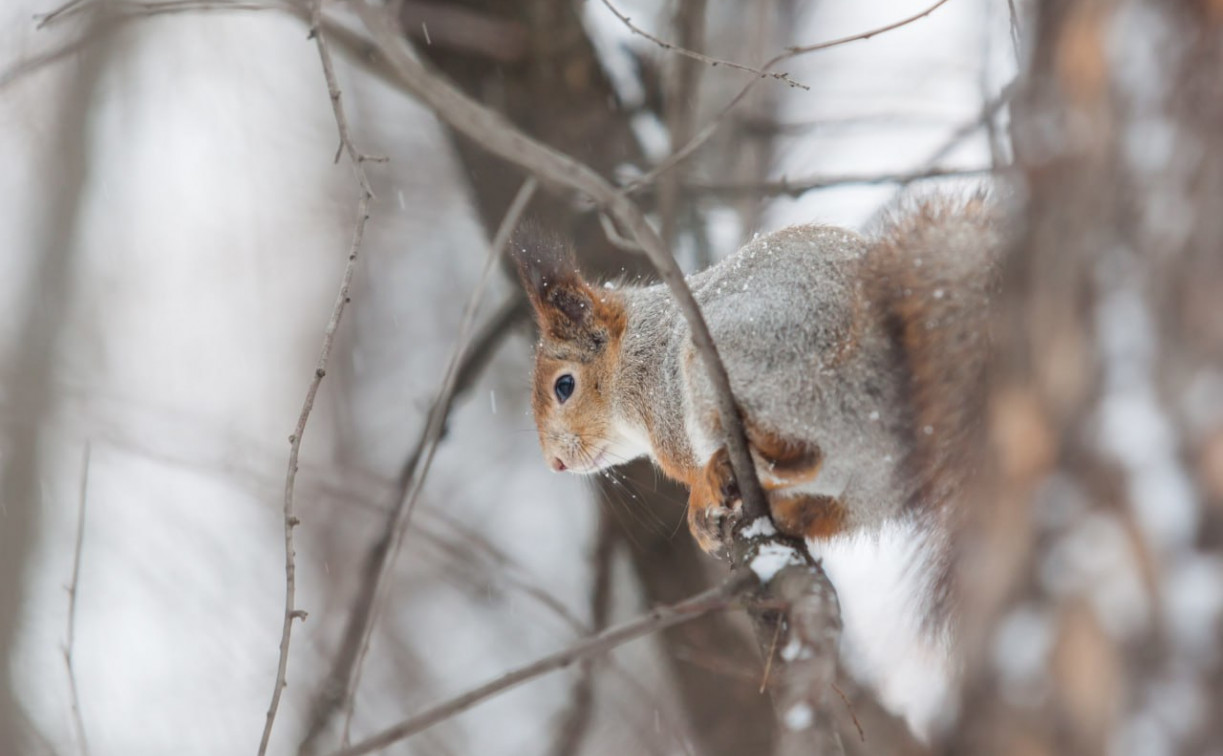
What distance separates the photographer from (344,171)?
5.02m

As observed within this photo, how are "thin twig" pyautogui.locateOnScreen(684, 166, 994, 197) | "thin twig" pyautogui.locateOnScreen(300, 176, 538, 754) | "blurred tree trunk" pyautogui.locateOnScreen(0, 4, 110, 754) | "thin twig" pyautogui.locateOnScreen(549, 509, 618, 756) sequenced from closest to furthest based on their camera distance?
"thin twig" pyautogui.locateOnScreen(300, 176, 538, 754) → "thin twig" pyautogui.locateOnScreen(684, 166, 994, 197) → "thin twig" pyautogui.locateOnScreen(549, 509, 618, 756) → "blurred tree trunk" pyautogui.locateOnScreen(0, 4, 110, 754)

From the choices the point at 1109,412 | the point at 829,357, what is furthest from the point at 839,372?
the point at 1109,412

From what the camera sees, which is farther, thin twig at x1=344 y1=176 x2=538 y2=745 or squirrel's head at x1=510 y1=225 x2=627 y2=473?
squirrel's head at x1=510 y1=225 x2=627 y2=473

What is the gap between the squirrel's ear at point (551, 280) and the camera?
229 cm

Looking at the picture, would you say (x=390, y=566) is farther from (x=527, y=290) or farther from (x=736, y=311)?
(x=527, y=290)

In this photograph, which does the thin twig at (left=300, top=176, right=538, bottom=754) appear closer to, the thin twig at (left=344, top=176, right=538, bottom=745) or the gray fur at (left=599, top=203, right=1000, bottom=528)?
the thin twig at (left=344, top=176, right=538, bottom=745)

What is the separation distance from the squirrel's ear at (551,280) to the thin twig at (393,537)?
65mm

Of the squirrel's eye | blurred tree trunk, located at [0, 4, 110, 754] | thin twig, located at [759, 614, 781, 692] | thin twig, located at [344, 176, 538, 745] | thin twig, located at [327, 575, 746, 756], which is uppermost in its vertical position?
blurred tree trunk, located at [0, 4, 110, 754]

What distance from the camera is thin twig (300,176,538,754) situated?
1604mm

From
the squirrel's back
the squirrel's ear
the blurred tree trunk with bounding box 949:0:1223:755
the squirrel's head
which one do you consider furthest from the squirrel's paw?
the blurred tree trunk with bounding box 949:0:1223:755

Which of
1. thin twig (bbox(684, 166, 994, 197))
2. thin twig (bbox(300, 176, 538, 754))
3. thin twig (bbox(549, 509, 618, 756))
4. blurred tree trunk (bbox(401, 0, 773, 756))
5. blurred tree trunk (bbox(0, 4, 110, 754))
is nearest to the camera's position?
thin twig (bbox(300, 176, 538, 754))

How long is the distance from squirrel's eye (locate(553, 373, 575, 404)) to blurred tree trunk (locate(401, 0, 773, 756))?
37 centimetres

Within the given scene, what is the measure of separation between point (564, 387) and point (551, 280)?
0.23 m

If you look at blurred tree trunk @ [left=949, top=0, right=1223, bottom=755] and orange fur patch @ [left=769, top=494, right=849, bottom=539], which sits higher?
orange fur patch @ [left=769, top=494, right=849, bottom=539]
